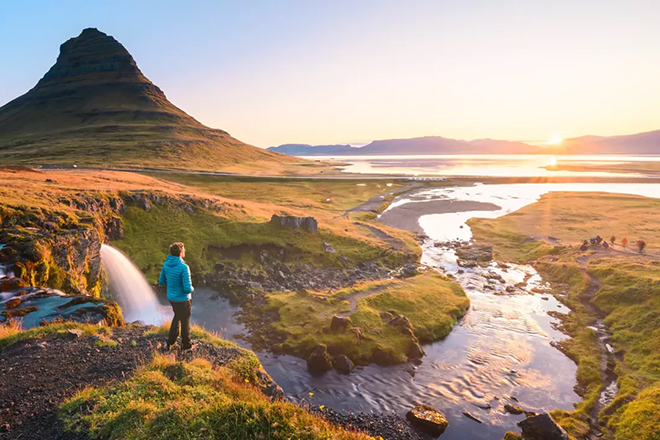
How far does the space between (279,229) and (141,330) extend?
34439 mm

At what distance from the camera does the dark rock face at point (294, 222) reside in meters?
51.6

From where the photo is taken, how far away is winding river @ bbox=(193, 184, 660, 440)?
20938 mm

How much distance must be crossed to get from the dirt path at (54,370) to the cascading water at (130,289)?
1386 cm

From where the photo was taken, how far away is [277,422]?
7.71m

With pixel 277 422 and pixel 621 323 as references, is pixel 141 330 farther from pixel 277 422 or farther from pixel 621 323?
pixel 621 323

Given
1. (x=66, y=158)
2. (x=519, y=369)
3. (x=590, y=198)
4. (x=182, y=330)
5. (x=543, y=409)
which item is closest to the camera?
(x=182, y=330)

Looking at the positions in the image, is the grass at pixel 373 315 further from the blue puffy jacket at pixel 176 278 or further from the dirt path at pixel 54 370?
the blue puffy jacket at pixel 176 278

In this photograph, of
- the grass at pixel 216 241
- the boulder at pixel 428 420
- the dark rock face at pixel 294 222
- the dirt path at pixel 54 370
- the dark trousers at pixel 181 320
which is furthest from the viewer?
the dark rock face at pixel 294 222

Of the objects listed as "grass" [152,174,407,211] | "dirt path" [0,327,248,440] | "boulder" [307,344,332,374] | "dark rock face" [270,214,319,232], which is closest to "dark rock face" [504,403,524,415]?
"boulder" [307,344,332,374]

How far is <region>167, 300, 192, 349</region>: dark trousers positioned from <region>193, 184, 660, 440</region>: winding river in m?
10.3

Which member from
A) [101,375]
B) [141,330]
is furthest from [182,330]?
[141,330]

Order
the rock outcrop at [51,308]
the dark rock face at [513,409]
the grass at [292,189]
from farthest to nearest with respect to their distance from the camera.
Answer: the grass at [292,189] → the dark rock face at [513,409] → the rock outcrop at [51,308]

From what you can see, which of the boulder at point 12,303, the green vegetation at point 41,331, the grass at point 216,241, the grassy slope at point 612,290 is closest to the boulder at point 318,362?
the green vegetation at point 41,331

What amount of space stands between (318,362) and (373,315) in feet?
29.0
